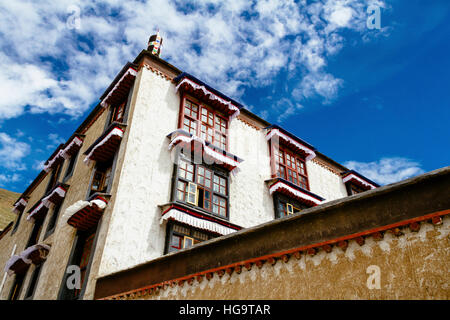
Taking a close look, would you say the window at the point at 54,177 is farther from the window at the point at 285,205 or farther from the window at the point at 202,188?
the window at the point at 285,205

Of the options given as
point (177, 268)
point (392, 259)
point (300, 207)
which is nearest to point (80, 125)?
point (300, 207)

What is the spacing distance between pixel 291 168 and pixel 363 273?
42.9 feet

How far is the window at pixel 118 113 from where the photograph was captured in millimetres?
14023

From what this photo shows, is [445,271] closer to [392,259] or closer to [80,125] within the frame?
[392,259]

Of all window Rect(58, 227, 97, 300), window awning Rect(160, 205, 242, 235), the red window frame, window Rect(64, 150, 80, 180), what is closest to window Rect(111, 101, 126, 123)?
the red window frame

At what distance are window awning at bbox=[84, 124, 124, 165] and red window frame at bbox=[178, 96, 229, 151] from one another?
2.36m

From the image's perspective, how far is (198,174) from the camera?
13.1m

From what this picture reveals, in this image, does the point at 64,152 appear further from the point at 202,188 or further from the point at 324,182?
the point at 324,182

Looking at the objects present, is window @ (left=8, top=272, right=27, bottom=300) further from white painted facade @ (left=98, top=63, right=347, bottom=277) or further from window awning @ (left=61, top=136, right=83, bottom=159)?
white painted facade @ (left=98, top=63, right=347, bottom=277)

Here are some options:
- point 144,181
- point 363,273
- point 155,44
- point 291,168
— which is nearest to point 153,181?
point 144,181

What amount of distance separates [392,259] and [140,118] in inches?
407

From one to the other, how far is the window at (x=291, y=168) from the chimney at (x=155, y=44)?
7463mm

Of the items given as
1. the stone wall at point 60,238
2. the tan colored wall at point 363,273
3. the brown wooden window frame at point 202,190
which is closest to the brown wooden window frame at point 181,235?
the brown wooden window frame at point 202,190

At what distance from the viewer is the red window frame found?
13938 millimetres
